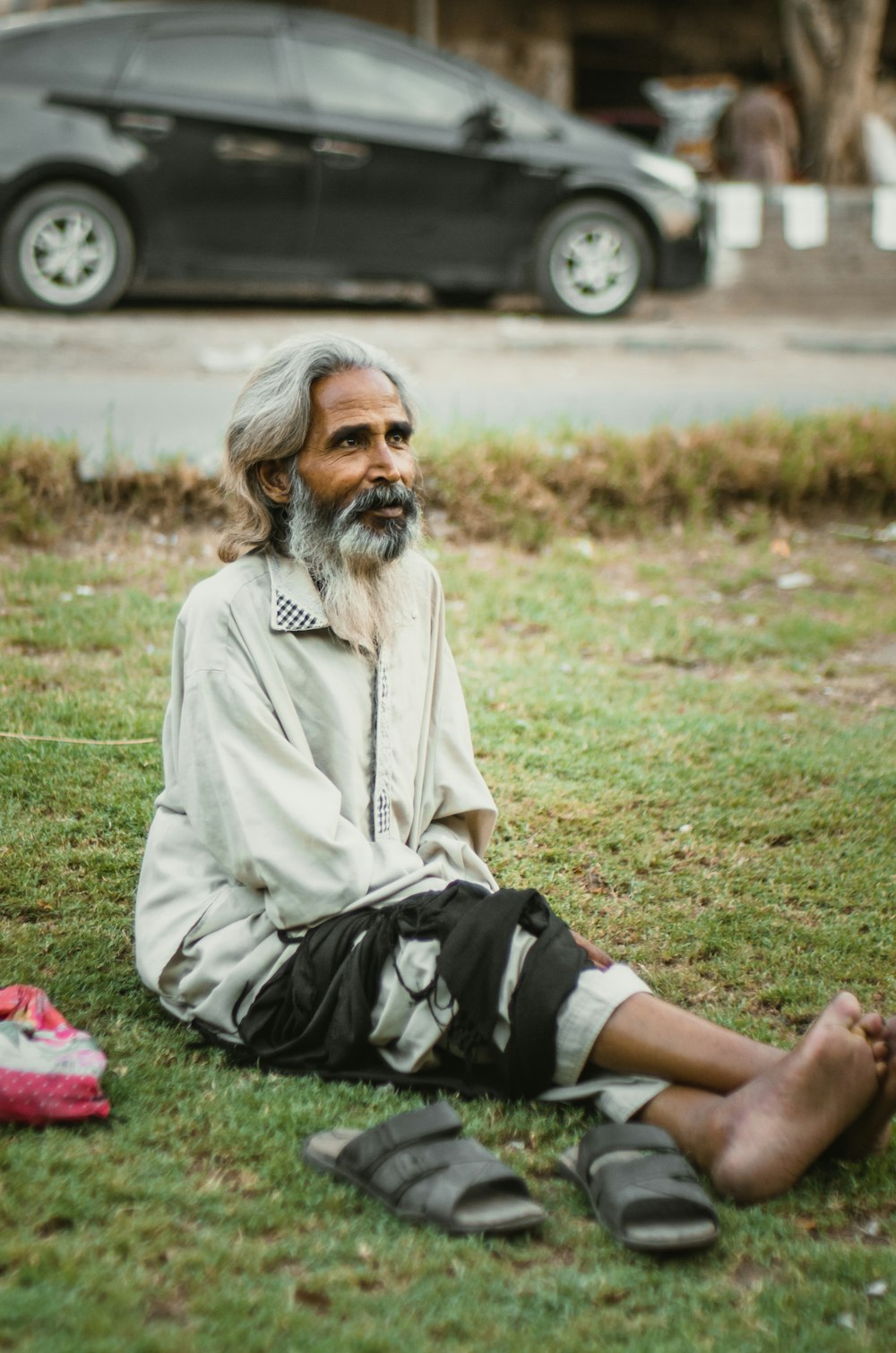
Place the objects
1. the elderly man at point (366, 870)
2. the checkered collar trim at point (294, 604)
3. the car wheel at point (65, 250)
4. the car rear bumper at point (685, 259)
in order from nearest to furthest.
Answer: the elderly man at point (366, 870) → the checkered collar trim at point (294, 604) → the car wheel at point (65, 250) → the car rear bumper at point (685, 259)

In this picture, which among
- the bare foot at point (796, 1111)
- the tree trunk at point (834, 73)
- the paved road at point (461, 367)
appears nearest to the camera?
the bare foot at point (796, 1111)

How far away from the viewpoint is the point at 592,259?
10.0m

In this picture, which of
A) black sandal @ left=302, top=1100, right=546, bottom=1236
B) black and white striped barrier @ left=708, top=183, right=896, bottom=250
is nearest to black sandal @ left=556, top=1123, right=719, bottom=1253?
black sandal @ left=302, top=1100, right=546, bottom=1236

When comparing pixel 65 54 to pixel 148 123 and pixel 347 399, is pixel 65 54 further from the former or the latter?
pixel 347 399

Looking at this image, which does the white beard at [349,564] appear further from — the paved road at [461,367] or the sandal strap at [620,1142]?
the paved road at [461,367]

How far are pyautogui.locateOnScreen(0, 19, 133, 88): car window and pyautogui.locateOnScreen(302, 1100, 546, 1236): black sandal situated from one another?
8.15m

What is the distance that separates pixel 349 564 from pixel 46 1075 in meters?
1.14

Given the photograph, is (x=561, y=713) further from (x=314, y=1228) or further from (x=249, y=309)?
(x=249, y=309)

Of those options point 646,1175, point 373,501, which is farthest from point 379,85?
point 646,1175

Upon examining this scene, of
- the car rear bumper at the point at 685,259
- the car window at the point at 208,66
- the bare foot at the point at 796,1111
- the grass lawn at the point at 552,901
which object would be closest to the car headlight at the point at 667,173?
the car rear bumper at the point at 685,259

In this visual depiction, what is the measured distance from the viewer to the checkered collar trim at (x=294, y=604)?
2941mm

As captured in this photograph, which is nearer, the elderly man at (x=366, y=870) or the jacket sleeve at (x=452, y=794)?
the elderly man at (x=366, y=870)

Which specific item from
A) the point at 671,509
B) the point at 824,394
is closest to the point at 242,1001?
the point at 671,509

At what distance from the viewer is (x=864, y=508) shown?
7.16 m
